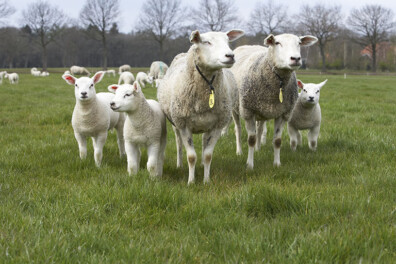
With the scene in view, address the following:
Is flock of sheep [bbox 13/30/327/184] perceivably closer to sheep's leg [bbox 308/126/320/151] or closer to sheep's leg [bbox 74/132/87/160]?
sheep's leg [bbox 74/132/87/160]

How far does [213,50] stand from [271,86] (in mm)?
1253

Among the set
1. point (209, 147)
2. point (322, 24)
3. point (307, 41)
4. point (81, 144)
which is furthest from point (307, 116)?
point (322, 24)

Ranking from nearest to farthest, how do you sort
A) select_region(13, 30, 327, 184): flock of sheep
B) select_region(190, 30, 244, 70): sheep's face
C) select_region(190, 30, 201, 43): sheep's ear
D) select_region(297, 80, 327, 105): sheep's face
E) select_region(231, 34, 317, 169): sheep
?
select_region(190, 30, 244, 70): sheep's face
select_region(190, 30, 201, 43): sheep's ear
select_region(13, 30, 327, 184): flock of sheep
select_region(231, 34, 317, 169): sheep
select_region(297, 80, 327, 105): sheep's face

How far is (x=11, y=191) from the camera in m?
Result: 3.34

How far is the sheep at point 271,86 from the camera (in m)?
4.15

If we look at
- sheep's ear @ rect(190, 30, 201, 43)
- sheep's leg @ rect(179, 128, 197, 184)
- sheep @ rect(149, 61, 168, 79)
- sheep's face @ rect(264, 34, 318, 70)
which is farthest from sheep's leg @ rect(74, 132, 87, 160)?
sheep @ rect(149, 61, 168, 79)

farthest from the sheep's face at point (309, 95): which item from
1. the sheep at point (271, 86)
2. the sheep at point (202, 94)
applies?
the sheep at point (202, 94)

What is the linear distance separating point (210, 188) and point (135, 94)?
52.5 inches

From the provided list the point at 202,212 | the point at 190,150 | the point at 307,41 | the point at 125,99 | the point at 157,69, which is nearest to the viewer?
the point at 202,212

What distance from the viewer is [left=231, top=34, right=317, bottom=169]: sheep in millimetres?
4148

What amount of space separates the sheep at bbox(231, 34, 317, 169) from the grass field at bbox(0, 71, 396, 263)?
62 cm

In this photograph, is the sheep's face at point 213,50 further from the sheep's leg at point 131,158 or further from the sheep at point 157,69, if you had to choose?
the sheep at point 157,69

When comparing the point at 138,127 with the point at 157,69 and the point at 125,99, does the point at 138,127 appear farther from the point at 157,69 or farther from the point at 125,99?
the point at 157,69

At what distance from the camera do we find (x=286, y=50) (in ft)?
13.2
